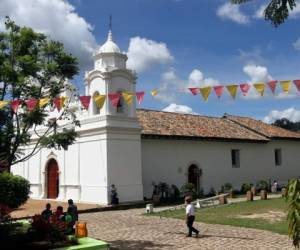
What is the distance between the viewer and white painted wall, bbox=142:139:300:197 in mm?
26953

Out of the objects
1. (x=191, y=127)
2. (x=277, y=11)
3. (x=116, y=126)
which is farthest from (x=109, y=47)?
(x=277, y=11)

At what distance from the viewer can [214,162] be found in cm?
3078

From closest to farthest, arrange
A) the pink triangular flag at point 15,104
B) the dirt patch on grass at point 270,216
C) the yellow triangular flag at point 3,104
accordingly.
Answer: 1. the yellow triangular flag at point 3,104
2. the pink triangular flag at point 15,104
3. the dirt patch on grass at point 270,216

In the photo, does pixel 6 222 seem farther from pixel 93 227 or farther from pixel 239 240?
pixel 239 240

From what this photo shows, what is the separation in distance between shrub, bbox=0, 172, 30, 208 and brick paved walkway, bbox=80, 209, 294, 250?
9.82ft

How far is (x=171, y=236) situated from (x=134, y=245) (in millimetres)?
1761

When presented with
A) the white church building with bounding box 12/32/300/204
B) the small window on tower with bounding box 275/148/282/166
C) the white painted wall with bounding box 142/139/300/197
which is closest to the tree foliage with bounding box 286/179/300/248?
the white church building with bounding box 12/32/300/204

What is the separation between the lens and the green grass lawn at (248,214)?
52.1 feet

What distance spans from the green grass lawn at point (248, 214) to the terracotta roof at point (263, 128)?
13.0m

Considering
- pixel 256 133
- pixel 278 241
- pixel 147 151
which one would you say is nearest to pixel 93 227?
pixel 278 241

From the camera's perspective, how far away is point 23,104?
13.2m

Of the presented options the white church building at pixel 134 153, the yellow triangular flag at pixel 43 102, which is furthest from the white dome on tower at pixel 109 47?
the yellow triangular flag at pixel 43 102

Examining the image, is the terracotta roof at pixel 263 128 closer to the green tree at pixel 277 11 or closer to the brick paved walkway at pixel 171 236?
A: the brick paved walkway at pixel 171 236

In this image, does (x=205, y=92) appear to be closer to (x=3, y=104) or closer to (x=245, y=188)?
(x=3, y=104)
